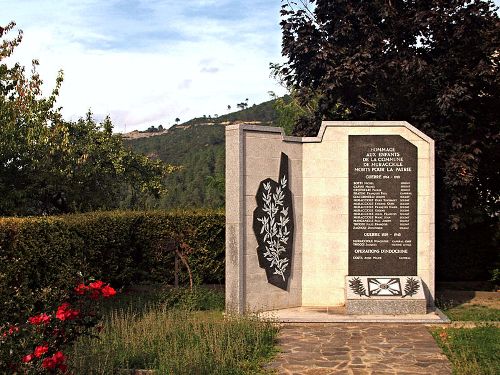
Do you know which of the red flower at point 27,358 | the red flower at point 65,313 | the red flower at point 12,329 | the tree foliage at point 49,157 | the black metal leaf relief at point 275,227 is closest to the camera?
the red flower at point 27,358

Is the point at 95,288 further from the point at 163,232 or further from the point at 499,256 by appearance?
the point at 499,256

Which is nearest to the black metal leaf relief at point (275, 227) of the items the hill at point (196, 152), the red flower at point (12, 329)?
the red flower at point (12, 329)

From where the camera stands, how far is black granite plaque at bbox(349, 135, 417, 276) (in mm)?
13875

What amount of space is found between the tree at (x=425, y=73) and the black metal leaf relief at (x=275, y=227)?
12.2 ft

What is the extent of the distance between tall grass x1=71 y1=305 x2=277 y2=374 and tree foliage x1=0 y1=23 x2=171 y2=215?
28.2ft

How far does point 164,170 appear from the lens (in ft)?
84.4

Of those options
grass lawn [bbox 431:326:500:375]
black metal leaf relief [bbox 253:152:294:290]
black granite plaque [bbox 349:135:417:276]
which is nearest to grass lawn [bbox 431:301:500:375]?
grass lawn [bbox 431:326:500:375]

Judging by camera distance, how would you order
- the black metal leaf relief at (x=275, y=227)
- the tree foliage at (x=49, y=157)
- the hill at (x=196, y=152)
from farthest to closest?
1. the hill at (x=196, y=152)
2. the tree foliage at (x=49, y=157)
3. the black metal leaf relief at (x=275, y=227)

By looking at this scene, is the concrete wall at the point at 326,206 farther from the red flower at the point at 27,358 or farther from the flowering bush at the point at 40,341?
the red flower at the point at 27,358

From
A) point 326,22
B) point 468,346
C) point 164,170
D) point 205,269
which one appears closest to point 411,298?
point 468,346

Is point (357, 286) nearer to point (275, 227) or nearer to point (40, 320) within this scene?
point (275, 227)

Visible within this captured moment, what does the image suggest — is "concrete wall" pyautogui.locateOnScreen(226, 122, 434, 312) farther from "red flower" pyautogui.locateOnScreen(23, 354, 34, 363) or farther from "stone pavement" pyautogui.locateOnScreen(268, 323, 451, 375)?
"red flower" pyautogui.locateOnScreen(23, 354, 34, 363)

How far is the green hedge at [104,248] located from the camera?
11336 millimetres

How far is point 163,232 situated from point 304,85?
18.8 feet
